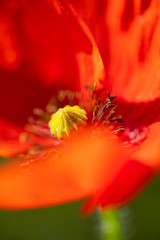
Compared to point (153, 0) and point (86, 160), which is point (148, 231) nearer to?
point (153, 0)

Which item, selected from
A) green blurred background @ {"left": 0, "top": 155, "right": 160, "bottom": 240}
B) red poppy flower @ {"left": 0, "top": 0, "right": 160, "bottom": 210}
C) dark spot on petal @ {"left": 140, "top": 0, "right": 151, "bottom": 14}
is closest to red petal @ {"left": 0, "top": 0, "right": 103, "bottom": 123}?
red poppy flower @ {"left": 0, "top": 0, "right": 160, "bottom": 210}

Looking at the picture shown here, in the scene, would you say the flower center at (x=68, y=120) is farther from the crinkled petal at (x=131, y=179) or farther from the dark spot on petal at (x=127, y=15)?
the crinkled petal at (x=131, y=179)

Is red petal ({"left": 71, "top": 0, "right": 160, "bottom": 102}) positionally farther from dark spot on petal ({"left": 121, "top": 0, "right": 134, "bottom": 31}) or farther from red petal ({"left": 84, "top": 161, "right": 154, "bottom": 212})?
red petal ({"left": 84, "top": 161, "right": 154, "bottom": 212})

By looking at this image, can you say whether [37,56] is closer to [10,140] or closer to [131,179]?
[10,140]

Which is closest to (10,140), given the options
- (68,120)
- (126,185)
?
(68,120)

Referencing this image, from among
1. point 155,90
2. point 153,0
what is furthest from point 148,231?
point 153,0

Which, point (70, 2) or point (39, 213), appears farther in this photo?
point (39, 213)

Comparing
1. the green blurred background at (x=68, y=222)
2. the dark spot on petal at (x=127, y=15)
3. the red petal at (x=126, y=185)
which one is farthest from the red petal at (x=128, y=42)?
the green blurred background at (x=68, y=222)

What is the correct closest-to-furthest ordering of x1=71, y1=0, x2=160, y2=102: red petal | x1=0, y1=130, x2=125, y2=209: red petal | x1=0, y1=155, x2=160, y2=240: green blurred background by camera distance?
x1=0, y1=130, x2=125, y2=209: red petal → x1=71, y1=0, x2=160, y2=102: red petal → x1=0, y1=155, x2=160, y2=240: green blurred background
